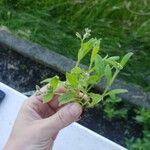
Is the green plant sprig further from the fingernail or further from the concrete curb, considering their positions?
the concrete curb

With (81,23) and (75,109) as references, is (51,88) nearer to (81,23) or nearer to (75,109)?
(75,109)

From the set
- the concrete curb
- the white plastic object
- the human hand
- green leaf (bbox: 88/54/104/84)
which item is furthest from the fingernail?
the concrete curb

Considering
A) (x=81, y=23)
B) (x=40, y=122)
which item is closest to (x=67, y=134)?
(x=40, y=122)

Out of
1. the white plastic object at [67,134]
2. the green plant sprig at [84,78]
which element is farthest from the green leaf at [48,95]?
the white plastic object at [67,134]

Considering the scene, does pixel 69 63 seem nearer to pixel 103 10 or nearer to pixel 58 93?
pixel 103 10

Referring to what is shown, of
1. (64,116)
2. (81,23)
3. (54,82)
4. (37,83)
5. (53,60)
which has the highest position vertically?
(54,82)

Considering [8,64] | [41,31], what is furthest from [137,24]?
[8,64]
